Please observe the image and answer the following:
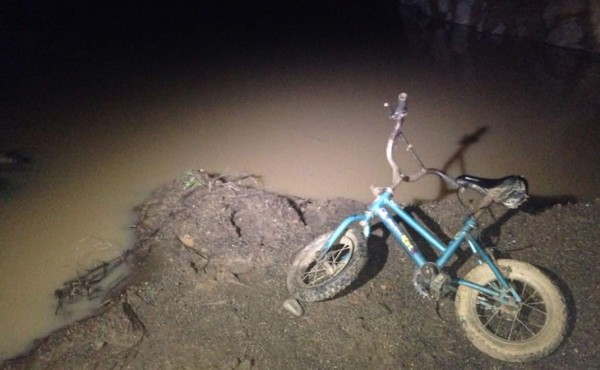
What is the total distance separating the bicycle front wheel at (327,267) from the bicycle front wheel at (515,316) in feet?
2.91

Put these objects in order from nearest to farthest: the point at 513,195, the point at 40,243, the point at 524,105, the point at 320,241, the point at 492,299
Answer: the point at 513,195 < the point at 492,299 < the point at 320,241 < the point at 40,243 < the point at 524,105

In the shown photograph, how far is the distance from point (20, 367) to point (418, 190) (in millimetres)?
4857

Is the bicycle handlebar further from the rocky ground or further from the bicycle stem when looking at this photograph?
the rocky ground

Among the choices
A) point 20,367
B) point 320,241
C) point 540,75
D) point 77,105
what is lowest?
point 540,75

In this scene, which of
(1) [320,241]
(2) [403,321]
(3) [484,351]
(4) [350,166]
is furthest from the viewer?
(4) [350,166]

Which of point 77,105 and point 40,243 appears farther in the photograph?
point 77,105

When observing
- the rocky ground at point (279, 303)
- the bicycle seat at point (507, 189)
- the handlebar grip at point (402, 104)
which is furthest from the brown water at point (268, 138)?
the handlebar grip at point (402, 104)

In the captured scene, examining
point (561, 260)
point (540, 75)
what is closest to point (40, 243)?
point (561, 260)

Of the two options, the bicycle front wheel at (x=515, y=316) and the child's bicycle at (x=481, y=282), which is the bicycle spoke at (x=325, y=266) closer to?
the child's bicycle at (x=481, y=282)

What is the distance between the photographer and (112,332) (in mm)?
3439

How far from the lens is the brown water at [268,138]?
192 inches

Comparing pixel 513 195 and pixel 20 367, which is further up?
pixel 513 195

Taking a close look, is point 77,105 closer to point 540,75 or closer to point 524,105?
point 524,105

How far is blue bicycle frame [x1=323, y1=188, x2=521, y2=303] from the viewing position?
2869mm
